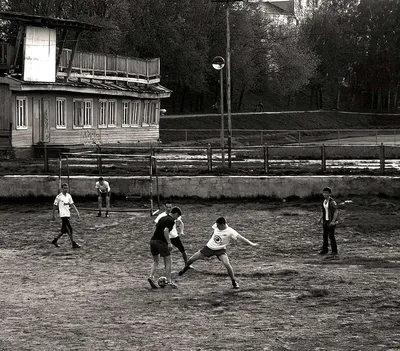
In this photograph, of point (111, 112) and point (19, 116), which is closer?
point (19, 116)

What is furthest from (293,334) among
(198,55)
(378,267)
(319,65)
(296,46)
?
(319,65)

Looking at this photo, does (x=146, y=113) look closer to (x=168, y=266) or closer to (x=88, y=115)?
(x=88, y=115)

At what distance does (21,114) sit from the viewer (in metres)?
40.3

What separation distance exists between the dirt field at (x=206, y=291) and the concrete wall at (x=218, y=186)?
2.54m

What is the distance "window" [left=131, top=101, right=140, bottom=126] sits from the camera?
51.7 m

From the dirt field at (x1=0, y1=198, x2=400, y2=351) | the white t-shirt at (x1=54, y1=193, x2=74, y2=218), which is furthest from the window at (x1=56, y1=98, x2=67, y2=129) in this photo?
the white t-shirt at (x1=54, y1=193, x2=74, y2=218)

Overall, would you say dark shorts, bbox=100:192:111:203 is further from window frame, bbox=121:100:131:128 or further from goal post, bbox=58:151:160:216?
window frame, bbox=121:100:131:128

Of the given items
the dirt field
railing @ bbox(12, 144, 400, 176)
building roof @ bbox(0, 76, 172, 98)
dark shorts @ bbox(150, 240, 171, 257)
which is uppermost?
building roof @ bbox(0, 76, 172, 98)

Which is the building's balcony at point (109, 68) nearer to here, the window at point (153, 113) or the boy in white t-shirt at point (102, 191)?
the window at point (153, 113)

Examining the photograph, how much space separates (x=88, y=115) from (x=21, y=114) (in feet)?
20.7

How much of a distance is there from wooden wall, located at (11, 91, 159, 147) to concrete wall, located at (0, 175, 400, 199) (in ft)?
28.2

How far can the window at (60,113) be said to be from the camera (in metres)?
43.2

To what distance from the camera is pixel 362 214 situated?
2748 centimetres

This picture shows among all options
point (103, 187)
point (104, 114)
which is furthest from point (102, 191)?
point (104, 114)
